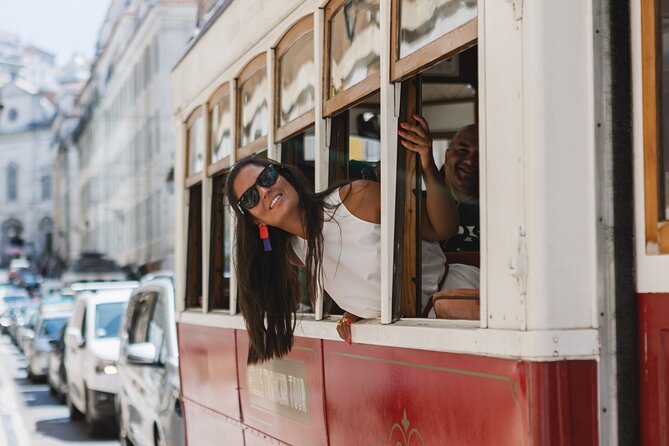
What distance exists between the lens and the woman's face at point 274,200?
13.4 feet

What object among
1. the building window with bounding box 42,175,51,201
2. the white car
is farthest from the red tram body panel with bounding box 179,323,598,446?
the building window with bounding box 42,175,51,201

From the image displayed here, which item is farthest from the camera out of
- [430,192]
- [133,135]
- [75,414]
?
[133,135]

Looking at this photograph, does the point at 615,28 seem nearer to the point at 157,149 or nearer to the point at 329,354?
the point at 329,354

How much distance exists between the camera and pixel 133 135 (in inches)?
2083

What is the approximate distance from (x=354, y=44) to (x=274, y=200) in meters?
0.58

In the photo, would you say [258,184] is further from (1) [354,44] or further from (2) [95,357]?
(2) [95,357]

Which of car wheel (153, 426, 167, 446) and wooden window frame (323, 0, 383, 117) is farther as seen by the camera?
car wheel (153, 426, 167, 446)

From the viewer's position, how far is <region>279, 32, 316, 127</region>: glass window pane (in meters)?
4.49

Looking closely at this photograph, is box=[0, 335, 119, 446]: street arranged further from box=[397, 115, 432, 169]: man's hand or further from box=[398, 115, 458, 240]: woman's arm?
box=[397, 115, 432, 169]: man's hand

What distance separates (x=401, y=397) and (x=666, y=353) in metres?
1.10

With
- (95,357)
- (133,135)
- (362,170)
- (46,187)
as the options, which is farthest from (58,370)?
(46,187)

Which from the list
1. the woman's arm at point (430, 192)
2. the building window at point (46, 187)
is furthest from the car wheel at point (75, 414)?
the building window at point (46, 187)

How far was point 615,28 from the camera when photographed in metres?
2.68

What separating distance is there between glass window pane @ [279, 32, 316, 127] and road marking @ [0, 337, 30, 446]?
9.13m
